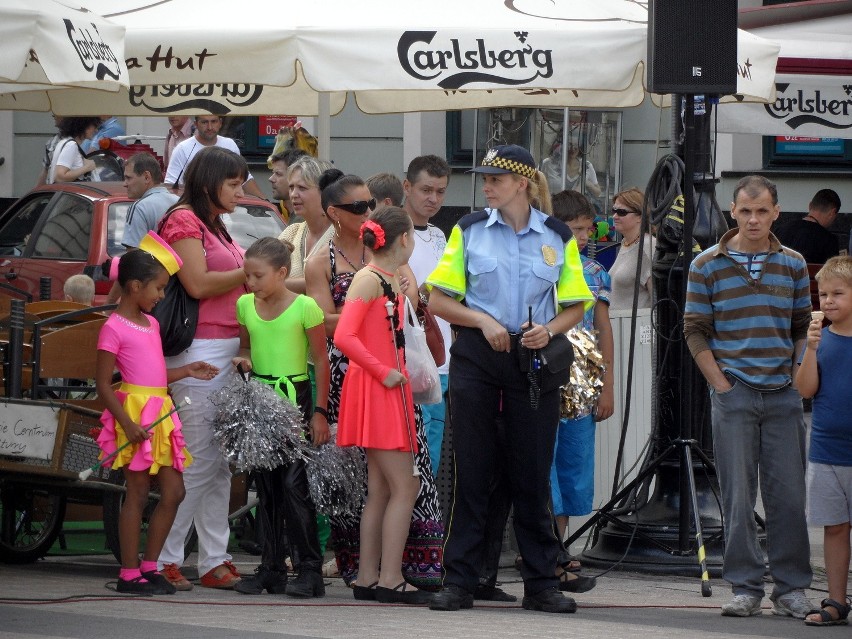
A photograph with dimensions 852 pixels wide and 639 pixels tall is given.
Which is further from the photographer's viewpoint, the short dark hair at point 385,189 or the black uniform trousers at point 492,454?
the short dark hair at point 385,189

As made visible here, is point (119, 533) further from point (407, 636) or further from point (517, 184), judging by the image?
point (517, 184)

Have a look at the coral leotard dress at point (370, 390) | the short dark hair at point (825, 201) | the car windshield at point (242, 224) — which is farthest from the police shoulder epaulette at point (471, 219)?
the short dark hair at point (825, 201)

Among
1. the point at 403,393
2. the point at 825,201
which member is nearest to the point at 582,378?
the point at 403,393

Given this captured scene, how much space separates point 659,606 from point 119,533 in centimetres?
255

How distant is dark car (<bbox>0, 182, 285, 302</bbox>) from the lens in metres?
12.3

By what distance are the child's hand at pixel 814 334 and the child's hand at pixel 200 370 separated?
273cm

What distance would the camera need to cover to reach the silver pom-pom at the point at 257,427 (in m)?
7.36

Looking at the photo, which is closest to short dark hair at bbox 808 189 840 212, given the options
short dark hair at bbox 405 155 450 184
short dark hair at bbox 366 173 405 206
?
short dark hair at bbox 405 155 450 184

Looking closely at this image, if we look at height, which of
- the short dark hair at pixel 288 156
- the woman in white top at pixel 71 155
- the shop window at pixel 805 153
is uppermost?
the shop window at pixel 805 153

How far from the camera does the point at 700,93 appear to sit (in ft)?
27.9

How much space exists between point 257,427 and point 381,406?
0.57 meters

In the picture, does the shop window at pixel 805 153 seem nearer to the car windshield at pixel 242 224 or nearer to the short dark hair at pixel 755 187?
the car windshield at pixel 242 224

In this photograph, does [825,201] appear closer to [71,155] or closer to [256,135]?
[71,155]

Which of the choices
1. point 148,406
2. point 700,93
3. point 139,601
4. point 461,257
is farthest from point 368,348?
point 700,93
